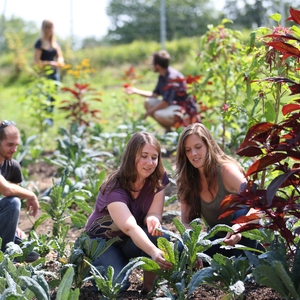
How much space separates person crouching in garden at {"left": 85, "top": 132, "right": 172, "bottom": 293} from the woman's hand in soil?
312 millimetres

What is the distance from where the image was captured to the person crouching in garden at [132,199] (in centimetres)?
359

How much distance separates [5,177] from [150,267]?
1.71m

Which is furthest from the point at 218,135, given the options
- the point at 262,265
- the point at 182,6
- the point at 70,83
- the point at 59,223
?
the point at 182,6

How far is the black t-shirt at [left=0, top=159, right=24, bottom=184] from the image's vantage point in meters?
4.40

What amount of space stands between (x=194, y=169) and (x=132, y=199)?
0.47m

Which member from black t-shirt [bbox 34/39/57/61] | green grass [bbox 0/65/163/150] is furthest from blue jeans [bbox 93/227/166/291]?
black t-shirt [bbox 34/39/57/61]

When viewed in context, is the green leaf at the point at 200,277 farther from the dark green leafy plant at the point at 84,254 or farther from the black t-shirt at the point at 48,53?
the black t-shirt at the point at 48,53

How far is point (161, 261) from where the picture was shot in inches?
124

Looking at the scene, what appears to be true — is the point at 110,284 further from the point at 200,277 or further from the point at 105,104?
the point at 105,104

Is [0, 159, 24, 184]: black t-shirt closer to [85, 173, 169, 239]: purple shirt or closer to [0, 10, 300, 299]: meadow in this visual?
[0, 10, 300, 299]: meadow

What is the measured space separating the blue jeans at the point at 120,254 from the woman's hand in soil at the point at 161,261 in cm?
33

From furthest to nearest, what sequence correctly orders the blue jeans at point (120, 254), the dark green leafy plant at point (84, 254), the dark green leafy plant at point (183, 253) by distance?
the blue jeans at point (120, 254) → the dark green leafy plant at point (84, 254) → the dark green leafy plant at point (183, 253)

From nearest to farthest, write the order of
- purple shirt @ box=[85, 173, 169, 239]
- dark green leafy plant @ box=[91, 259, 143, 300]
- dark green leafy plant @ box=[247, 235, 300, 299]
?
1. dark green leafy plant @ box=[247, 235, 300, 299]
2. dark green leafy plant @ box=[91, 259, 143, 300]
3. purple shirt @ box=[85, 173, 169, 239]

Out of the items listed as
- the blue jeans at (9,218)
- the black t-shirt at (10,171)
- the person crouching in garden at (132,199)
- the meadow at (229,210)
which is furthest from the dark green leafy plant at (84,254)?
the black t-shirt at (10,171)
